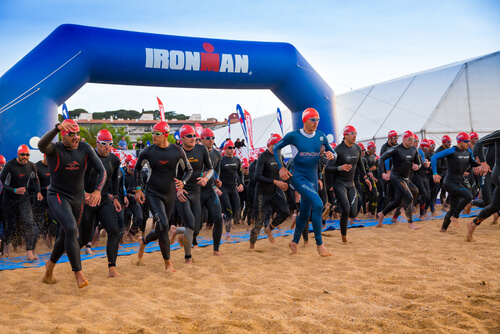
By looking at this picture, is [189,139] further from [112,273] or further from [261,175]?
[112,273]

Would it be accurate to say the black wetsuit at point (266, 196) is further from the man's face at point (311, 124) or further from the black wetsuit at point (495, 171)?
the black wetsuit at point (495, 171)

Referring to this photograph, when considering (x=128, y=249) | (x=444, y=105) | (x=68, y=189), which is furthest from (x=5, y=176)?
(x=444, y=105)

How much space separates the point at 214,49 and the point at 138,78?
8.01 feet

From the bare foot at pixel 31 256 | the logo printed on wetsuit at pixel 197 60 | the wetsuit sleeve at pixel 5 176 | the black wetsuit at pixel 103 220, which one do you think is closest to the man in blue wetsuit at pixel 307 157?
the black wetsuit at pixel 103 220

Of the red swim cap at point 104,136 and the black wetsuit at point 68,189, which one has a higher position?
the red swim cap at point 104,136

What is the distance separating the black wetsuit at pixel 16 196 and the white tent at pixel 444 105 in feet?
50.3

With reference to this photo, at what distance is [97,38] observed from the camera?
11445 millimetres

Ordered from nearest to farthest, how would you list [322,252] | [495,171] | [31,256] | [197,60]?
1. [322,252]
2. [495,171]
3. [31,256]
4. [197,60]

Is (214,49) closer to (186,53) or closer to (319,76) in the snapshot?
(186,53)

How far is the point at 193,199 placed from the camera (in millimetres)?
6703

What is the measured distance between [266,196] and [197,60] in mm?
6582

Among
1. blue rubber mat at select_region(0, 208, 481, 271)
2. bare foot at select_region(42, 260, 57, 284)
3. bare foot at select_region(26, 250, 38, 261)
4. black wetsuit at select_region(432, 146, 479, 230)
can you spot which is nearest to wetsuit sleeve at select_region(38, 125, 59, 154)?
bare foot at select_region(42, 260, 57, 284)

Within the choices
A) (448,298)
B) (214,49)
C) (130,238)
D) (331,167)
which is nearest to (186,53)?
(214,49)

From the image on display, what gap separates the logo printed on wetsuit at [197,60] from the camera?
40.2 ft
